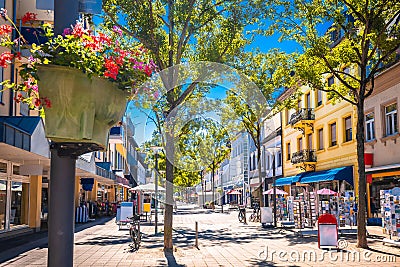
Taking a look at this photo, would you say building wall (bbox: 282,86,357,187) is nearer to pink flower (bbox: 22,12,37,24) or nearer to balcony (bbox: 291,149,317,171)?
balcony (bbox: 291,149,317,171)

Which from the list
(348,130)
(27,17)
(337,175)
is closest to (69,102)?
(27,17)

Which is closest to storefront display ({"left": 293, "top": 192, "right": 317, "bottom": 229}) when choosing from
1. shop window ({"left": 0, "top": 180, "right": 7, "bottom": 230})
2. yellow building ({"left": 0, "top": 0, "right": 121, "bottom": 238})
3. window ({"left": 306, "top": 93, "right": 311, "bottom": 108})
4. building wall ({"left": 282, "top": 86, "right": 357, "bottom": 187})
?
building wall ({"left": 282, "top": 86, "right": 357, "bottom": 187})

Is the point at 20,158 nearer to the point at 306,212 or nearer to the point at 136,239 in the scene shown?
the point at 136,239

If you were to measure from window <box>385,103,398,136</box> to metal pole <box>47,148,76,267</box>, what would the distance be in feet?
69.1

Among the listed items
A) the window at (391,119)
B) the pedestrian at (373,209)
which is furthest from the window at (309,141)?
the window at (391,119)

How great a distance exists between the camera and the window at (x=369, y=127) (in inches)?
935

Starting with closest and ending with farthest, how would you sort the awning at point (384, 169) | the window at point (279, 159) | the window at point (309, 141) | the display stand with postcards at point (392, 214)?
the display stand with postcards at point (392, 214) → the awning at point (384, 169) → the window at point (309, 141) → the window at point (279, 159)

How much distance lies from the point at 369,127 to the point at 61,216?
23.7m

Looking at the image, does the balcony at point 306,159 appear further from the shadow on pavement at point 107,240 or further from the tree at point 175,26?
the tree at point 175,26

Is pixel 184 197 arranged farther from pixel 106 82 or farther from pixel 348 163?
pixel 348 163

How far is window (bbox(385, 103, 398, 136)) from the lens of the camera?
21.5 metres

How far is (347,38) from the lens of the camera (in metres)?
15.3

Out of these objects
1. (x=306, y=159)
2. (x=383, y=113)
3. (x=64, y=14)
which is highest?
(x=383, y=113)

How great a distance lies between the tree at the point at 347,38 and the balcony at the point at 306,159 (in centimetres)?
1632
